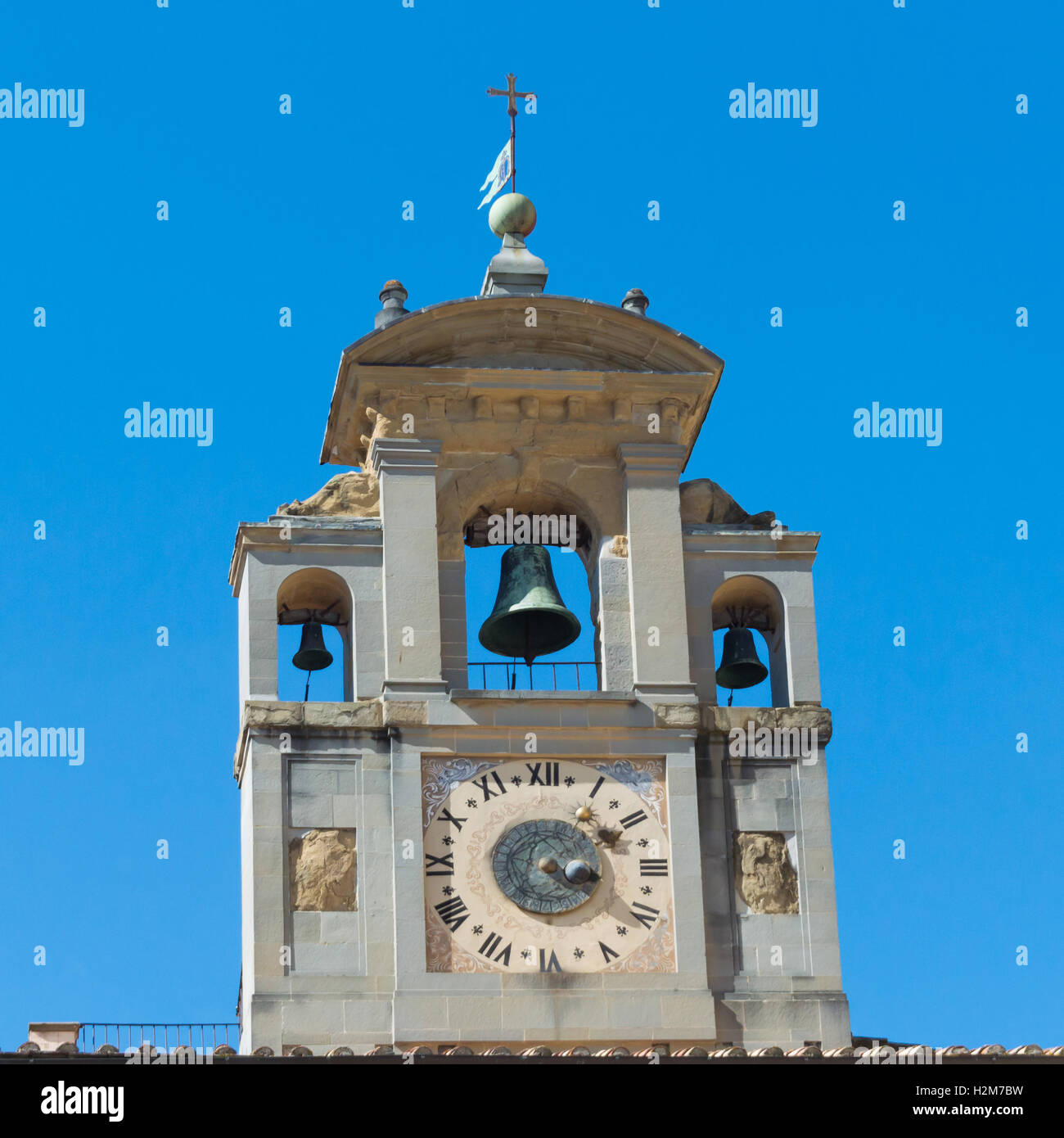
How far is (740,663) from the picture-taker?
3850cm

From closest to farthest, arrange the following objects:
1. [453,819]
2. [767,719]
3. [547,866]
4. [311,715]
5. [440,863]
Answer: [440,863] < [547,866] < [453,819] < [311,715] < [767,719]

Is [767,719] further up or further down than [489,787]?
further up

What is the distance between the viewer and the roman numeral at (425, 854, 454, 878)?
117 ft

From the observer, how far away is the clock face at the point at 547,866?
1403 inches

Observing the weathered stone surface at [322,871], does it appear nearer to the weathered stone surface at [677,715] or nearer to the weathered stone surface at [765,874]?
the weathered stone surface at [677,715]

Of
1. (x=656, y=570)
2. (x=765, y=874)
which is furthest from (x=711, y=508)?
(x=765, y=874)

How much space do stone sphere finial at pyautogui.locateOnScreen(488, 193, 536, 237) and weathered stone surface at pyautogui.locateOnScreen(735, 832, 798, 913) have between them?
→ 8.38 metres

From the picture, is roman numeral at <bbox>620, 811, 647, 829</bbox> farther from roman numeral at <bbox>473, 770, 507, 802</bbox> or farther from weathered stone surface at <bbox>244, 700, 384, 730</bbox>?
weathered stone surface at <bbox>244, 700, 384, 730</bbox>

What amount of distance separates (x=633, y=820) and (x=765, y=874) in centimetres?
155

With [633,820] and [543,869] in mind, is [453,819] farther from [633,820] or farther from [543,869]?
[633,820]
